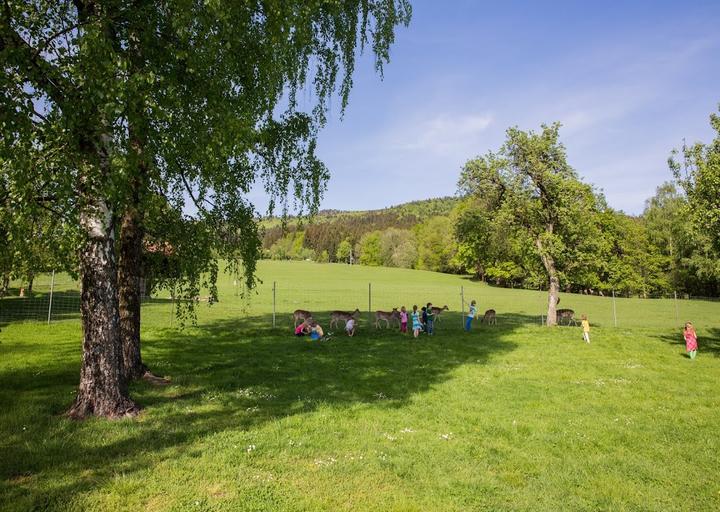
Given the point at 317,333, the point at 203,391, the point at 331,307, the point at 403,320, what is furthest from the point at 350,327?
the point at 331,307

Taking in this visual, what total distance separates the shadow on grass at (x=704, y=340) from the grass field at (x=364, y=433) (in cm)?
272

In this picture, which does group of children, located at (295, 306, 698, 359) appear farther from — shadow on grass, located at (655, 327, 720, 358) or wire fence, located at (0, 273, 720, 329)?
wire fence, located at (0, 273, 720, 329)

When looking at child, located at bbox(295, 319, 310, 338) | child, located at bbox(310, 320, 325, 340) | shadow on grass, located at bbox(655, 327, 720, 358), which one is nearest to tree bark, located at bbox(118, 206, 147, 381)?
child, located at bbox(310, 320, 325, 340)

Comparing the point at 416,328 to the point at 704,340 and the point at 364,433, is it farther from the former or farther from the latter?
the point at 704,340

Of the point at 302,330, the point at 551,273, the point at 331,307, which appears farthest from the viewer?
the point at 331,307

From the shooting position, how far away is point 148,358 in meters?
16.4

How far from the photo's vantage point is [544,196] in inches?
1214

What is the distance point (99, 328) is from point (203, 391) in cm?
389

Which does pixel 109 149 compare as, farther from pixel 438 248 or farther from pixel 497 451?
pixel 438 248

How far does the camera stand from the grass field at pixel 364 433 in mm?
6637

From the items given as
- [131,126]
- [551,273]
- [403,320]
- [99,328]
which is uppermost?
[131,126]

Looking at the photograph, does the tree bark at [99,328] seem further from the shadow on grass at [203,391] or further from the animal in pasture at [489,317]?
the animal in pasture at [489,317]

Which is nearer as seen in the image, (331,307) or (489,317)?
(489,317)

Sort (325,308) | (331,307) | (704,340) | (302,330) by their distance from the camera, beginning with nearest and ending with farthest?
(302,330), (704,340), (325,308), (331,307)
